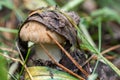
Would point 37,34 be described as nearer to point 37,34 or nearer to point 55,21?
point 37,34

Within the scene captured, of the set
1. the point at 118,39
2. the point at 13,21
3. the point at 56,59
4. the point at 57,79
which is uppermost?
the point at 13,21

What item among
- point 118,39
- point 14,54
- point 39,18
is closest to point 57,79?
point 39,18

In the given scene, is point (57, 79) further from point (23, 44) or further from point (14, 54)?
point (14, 54)

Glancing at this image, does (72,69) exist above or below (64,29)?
below
